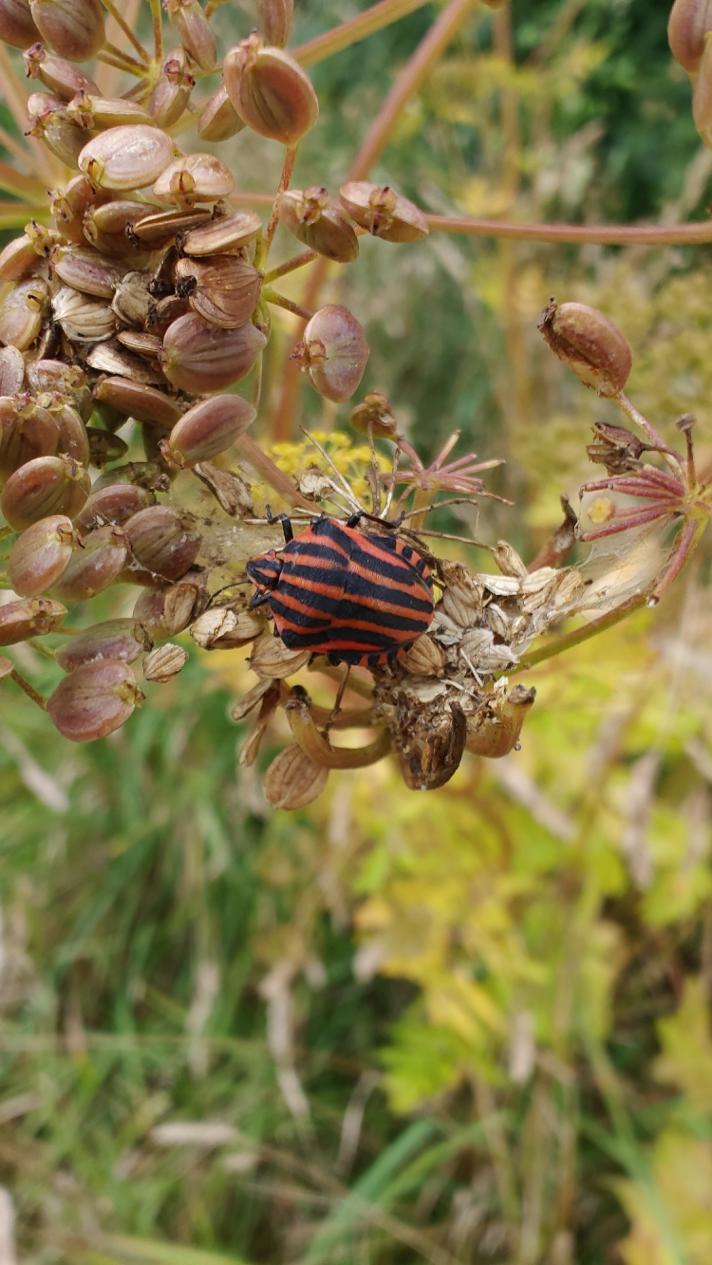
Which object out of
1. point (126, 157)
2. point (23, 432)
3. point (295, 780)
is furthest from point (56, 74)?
point (295, 780)

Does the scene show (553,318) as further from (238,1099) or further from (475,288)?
(238,1099)

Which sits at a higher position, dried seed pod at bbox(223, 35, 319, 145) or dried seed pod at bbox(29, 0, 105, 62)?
dried seed pod at bbox(29, 0, 105, 62)

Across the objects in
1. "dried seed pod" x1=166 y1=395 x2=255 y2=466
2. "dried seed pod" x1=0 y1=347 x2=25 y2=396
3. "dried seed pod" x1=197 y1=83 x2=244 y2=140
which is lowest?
"dried seed pod" x1=166 y1=395 x2=255 y2=466

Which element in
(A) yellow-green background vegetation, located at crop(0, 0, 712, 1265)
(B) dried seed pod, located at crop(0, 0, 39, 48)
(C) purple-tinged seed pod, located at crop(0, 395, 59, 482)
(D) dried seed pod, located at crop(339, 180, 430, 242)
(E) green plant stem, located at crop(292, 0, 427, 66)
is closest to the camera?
(C) purple-tinged seed pod, located at crop(0, 395, 59, 482)

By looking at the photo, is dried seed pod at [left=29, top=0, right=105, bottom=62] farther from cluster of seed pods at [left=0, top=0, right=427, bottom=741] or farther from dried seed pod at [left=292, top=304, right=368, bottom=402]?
dried seed pod at [left=292, top=304, right=368, bottom=402]

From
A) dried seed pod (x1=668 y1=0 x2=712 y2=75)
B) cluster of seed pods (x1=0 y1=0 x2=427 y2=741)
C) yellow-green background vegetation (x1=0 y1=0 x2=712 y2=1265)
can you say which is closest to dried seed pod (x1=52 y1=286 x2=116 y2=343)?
cluster of seed pods (x1=0 y1=0 x2=427 y2=741)

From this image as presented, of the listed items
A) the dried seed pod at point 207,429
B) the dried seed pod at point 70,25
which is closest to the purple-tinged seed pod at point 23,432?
the dried seed pod at point 207,429

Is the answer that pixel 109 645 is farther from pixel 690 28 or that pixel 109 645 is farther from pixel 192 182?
pixel 690 28
